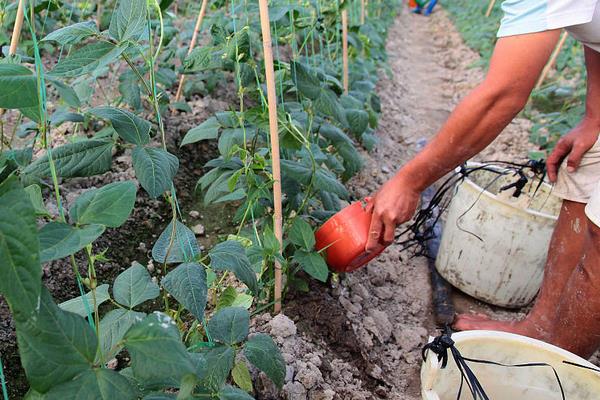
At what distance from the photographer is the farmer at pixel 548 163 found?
115cm

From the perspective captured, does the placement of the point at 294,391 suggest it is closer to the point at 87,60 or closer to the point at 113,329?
the point at 113,329

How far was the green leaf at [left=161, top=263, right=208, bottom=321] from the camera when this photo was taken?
0.95m

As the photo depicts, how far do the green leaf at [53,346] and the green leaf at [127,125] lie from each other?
0.35m

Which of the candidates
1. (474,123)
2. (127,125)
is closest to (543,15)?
(474,123)

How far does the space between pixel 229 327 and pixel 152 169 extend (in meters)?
0.35

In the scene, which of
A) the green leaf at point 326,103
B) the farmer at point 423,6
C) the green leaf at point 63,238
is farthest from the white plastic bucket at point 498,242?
the farmer at point 423,6

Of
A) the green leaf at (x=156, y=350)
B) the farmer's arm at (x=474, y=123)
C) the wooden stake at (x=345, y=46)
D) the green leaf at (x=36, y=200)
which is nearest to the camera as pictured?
the green leaf at (x=156, y=350)

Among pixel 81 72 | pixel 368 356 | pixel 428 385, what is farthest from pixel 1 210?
pixel 368 356

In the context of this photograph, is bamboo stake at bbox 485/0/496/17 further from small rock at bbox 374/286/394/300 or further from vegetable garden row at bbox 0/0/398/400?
small rock at bbox 374/286/394/300

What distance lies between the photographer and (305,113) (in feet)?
5.79

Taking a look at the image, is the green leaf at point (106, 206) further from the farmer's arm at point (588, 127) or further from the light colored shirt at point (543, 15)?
the farmer's arm at point (588, 127)

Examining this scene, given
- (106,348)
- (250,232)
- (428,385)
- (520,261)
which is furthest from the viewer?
(520,261)

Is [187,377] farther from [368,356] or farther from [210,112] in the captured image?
[210,112]

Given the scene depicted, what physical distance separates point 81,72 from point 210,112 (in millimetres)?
1643
